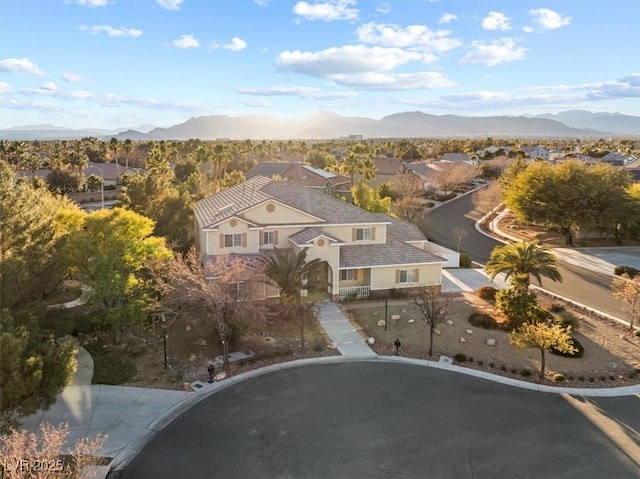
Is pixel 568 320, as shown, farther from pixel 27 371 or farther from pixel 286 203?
pixel 27 371

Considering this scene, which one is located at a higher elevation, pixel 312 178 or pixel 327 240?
pixel 312 178

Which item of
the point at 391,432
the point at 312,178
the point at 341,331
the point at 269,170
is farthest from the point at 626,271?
the point at 269,170

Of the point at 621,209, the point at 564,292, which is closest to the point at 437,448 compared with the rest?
the point at 564,292

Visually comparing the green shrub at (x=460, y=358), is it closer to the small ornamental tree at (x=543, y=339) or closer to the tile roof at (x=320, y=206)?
the small ornamental tree at (x=543, y=339)

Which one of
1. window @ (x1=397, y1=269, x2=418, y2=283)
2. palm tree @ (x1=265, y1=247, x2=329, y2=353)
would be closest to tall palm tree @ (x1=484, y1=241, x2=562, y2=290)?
window @ (x1=397, y1=269, x2=418, y2=283)

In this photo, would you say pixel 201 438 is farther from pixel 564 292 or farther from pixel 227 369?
pixel 564 292

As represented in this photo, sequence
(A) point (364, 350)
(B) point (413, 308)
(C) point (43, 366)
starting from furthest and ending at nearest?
(B) point (413, 308)
(A) point (364, 350)
(C) point (43, 366)

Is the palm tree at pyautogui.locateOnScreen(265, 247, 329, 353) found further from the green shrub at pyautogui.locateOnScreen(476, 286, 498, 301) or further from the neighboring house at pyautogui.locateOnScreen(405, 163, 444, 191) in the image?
the neighboring house at pyautogui.locateOnScreen(405, 163, 444, 191)
